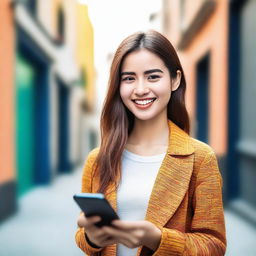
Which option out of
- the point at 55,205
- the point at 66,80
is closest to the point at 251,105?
the point at 55,205

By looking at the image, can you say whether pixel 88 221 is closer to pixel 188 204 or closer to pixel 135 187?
pixel 135 187

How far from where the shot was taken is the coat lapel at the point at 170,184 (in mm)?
1504

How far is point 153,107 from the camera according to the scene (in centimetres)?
161

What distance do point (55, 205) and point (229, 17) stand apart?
167 inches

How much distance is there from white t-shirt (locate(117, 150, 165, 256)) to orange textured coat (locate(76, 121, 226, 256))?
38 mm

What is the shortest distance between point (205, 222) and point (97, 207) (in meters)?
0.44

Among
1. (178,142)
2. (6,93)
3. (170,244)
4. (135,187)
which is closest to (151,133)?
(178,142)

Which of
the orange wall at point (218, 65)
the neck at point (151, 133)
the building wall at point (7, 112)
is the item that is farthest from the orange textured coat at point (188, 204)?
the orange wall at point (218, 65)

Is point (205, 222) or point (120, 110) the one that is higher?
point (120, 110)

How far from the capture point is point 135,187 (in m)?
1.58

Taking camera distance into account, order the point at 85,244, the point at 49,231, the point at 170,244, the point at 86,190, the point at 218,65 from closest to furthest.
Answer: the point at 170,244
the point at 85,244
the point at 86,190
the point at 49,231
the point at 218,65

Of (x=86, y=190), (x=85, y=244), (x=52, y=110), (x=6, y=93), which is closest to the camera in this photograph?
(x=85, y=244)

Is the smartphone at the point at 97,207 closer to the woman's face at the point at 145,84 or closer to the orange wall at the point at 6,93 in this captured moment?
the woman's face at the point at 145,84

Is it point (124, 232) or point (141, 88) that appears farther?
point (141, 88)
